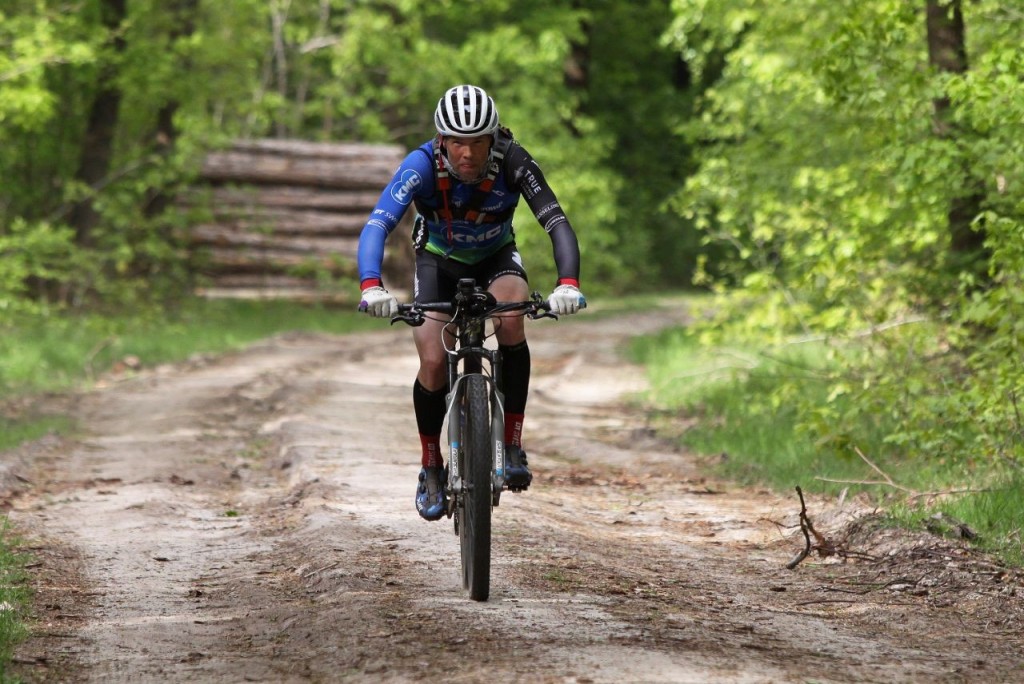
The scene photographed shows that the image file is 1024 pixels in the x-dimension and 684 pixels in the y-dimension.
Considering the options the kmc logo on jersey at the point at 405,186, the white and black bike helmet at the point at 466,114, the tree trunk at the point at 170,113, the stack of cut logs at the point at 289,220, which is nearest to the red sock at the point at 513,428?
the kmc logo on jersey at the point at 405,186

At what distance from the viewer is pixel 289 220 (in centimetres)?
2653

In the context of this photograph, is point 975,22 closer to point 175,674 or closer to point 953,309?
point 953,309

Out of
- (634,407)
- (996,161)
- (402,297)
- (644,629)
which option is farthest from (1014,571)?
(402,297)

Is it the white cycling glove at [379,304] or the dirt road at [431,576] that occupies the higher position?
the white cycling glove at [379,304]

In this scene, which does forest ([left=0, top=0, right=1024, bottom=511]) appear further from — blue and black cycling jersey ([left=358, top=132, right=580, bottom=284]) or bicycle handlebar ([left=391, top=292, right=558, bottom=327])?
bicycle handlebar ([left=391, top=292, right=558, bottom=327])

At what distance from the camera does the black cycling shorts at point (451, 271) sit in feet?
22.4

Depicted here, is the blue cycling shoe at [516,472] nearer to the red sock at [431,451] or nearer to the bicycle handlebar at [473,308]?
the red sock at [431,451]

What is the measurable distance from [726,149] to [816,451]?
634cm

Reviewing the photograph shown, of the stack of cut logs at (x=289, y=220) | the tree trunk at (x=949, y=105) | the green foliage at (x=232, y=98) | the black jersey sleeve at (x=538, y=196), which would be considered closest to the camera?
the black jersey sleeve at (x=538, y=196)

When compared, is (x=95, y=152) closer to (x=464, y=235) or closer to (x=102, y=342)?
(x=102, y=342)

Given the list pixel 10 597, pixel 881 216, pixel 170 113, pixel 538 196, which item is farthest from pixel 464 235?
pixel 170 113

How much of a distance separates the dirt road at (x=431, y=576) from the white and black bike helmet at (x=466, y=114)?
2.10m

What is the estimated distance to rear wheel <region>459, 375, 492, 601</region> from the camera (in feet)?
19.6

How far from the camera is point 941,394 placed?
32.7 feet
